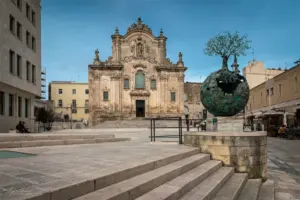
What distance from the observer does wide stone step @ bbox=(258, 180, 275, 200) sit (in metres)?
5.52

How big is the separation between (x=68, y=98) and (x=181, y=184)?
62404 mm

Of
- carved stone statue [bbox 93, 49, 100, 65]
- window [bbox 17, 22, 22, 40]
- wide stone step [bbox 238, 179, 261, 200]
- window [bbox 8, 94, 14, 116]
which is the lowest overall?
wide stone step [bbox 238, 179, 261, 200]

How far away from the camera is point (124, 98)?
4256cm

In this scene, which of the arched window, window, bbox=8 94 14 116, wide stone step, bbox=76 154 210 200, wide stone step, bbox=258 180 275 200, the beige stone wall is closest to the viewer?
wide stone step, bbox=76 154 210 200

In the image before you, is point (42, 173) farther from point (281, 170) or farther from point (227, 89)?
point (281, 170)

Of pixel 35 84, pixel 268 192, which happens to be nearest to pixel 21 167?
pixel 268 192

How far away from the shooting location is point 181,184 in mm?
4285

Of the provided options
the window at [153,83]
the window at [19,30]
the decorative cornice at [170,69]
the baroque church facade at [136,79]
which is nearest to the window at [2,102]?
the window at [19,30]

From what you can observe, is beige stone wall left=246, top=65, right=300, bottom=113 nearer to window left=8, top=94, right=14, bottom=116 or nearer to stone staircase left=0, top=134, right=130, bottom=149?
stone staircase left=0, top=134, right=130, bottom=149

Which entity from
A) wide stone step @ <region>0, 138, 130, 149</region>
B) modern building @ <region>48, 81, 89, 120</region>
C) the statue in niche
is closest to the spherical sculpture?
wide stone step @ <region>0, 138, 130, 149</region>

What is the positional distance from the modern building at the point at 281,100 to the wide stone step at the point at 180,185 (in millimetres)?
17089

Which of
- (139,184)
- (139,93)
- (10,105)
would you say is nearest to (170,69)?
(139,93)

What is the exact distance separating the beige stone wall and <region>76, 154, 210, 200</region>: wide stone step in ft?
82.5

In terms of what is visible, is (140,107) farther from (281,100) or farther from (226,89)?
(226,89)
